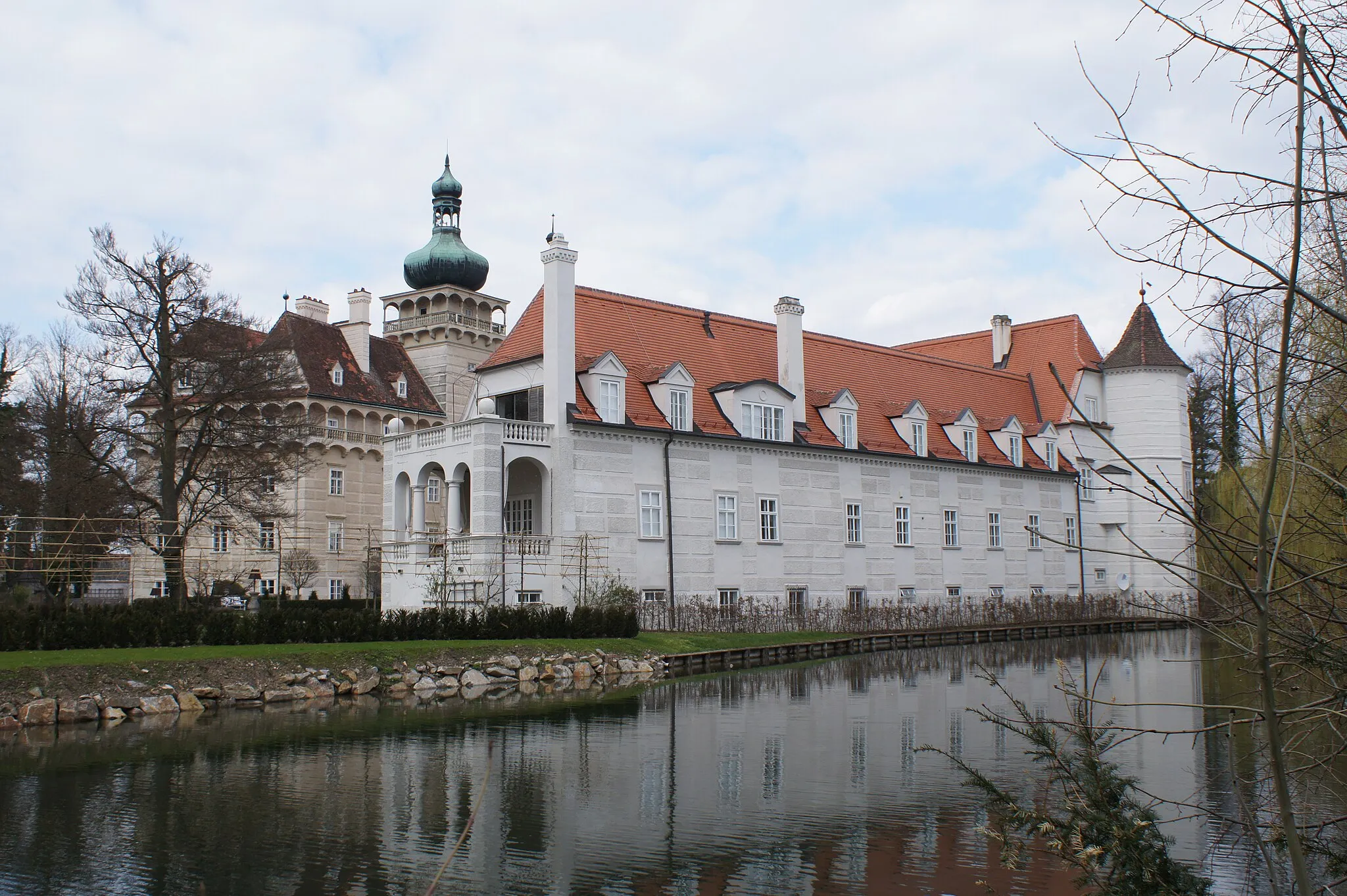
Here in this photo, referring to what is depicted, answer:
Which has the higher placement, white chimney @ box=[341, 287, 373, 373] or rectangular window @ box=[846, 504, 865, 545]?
white chimney @ box=[341, 287, 373, 373]

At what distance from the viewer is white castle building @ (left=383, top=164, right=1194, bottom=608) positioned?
36.1 m

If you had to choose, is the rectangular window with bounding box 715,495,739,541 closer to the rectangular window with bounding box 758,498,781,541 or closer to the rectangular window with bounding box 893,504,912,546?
the rectangular window with bounding box 758,498,781,541

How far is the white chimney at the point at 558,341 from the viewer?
36.4m

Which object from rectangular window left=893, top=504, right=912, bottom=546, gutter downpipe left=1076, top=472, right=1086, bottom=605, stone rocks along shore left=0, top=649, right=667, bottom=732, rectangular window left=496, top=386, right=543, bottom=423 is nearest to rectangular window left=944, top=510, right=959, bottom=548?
rectangular window left=893, top=504, right=912, bottom=546

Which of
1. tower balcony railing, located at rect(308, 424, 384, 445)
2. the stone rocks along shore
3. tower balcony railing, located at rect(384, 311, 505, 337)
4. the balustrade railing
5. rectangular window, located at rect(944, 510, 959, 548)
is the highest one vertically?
tower balcony railing, located at rect(384, 311, 505, 337)

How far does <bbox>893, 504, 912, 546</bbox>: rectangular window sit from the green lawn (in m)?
11.5

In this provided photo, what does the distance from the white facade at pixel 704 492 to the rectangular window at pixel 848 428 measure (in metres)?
0.07

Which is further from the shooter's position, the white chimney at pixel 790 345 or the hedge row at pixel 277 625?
the white chimney at pixel 790 345

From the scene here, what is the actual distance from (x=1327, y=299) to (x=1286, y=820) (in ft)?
35.5

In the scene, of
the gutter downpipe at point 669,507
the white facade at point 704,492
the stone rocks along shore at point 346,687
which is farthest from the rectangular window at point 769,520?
the stone rocks along shore at point 346,687

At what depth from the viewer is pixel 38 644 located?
80.7 feet

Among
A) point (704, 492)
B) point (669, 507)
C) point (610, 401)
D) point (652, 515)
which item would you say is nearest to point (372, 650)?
point (652, 515)

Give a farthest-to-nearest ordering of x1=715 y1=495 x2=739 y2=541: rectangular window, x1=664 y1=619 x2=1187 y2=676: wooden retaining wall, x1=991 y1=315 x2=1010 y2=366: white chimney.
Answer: x1=991 y1=315 x2=1010 y2=366: white chimney < x1=715 y1=495 x2=739 y2=541: rectangular window < x1=664 y1=619 x2=1187 y2=676: wooden retaining wall

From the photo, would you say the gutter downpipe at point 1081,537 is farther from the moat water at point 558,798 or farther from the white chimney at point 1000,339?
the moat water at point 558,798
